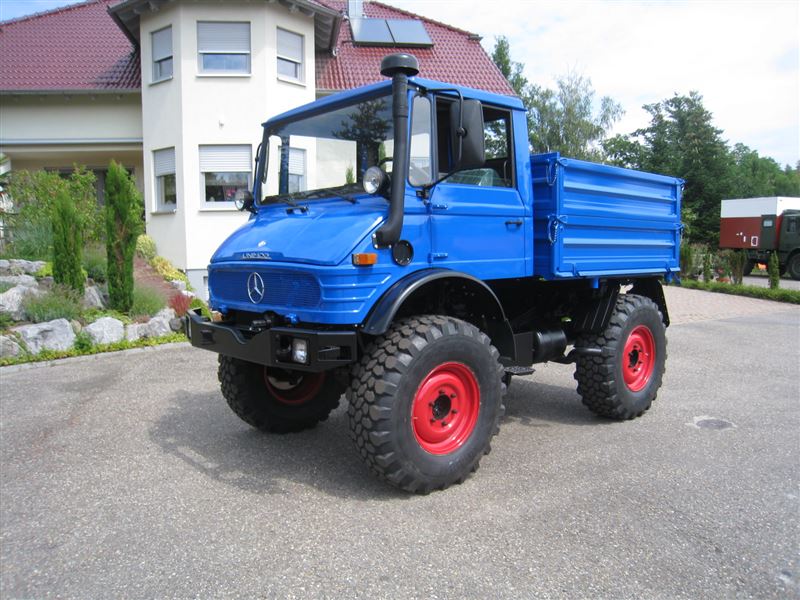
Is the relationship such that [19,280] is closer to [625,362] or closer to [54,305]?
[54,305]

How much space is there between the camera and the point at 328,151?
14.1 feet

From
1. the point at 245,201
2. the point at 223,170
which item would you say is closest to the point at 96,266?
the point at 223,170

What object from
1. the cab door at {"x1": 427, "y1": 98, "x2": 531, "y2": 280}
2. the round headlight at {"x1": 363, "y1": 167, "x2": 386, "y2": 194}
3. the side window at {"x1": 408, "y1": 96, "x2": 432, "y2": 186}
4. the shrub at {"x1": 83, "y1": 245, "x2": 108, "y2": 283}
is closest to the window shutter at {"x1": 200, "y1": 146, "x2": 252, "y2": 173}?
the shrub at {"x1": 83, "y1": 245, "x2": 108, "y2": 283}

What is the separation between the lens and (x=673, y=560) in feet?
9.69

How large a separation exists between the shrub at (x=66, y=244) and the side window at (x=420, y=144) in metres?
6.76

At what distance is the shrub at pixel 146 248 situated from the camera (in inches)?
518

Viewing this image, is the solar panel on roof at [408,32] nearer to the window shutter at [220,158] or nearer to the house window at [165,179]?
the window shutter at [220,158]

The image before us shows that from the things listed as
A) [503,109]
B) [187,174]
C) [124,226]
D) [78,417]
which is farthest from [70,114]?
[503,109]

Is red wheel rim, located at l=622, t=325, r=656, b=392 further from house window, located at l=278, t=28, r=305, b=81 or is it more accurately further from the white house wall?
house window, located at l=278, t=28, r=305, b=81

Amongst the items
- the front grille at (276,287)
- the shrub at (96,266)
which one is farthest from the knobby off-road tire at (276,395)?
the shrub at (96,266)

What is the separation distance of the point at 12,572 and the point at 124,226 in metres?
6.88

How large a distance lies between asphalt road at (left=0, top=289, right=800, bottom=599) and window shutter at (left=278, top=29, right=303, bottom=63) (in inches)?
397

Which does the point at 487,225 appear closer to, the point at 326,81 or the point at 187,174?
the point at 187,174

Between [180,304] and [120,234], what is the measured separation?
1486 mm
